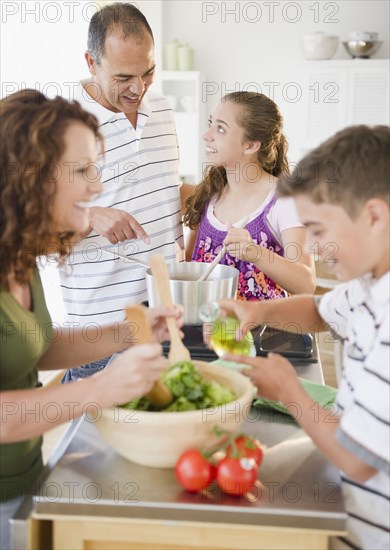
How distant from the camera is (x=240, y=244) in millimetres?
1787

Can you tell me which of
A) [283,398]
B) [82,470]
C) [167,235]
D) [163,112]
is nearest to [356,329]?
[283,398]

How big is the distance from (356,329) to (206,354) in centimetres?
48

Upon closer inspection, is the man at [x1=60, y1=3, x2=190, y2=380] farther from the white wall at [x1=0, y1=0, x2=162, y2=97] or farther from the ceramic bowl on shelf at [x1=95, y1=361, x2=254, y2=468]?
the white wall at [x1=0, y1=0, x2=162, y2=97]

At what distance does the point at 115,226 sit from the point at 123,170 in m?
0.28

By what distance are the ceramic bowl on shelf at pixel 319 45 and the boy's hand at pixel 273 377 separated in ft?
16.4

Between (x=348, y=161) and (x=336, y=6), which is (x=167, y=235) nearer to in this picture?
(x=348, y=161)

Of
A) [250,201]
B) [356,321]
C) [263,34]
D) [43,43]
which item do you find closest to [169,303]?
[356,321]

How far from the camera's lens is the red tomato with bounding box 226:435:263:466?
102cm

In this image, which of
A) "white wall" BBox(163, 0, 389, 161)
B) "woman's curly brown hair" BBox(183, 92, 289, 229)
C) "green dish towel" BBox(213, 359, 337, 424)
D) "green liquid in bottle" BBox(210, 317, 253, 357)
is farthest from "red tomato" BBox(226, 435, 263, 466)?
"white wall" BBox(163, 0, 389, 161)

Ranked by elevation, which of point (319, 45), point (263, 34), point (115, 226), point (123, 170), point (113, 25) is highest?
point (263, 34)

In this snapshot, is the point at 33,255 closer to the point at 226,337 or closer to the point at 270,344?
the point at 226,337

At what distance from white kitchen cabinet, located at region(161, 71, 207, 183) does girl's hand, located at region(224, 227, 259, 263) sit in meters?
4.30

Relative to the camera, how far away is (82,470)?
3.60 feet

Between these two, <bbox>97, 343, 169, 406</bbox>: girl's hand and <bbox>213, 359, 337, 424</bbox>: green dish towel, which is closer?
<bbox>97, 343, 169, 406</bbox>: girl's hand
